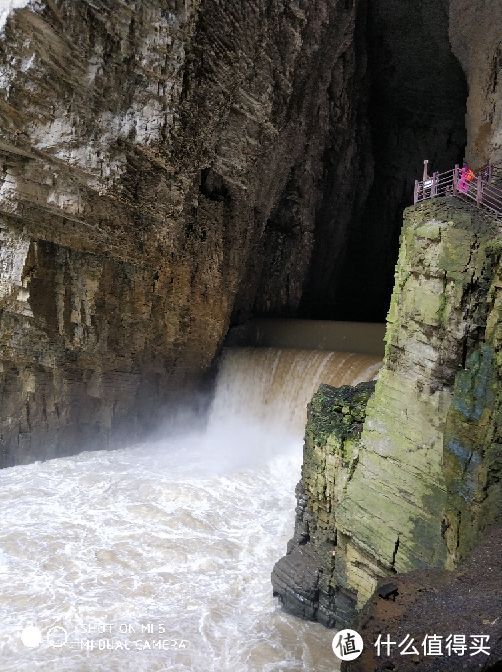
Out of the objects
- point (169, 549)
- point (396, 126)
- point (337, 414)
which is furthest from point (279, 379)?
point (396, 126)

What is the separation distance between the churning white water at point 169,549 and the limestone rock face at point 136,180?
1907 millimetres

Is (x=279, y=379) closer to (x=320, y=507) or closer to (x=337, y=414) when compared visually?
(x=337, y=414)

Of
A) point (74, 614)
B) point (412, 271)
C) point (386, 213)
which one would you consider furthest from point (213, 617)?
point (386, 213)

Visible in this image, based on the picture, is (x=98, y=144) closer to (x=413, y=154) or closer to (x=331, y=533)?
(x=331, y=533)

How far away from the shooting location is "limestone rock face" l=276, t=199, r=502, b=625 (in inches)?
187

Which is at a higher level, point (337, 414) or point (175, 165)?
point (175, 165)

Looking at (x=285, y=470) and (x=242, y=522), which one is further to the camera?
(x=285, y=470)

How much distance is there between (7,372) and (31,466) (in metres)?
2.24

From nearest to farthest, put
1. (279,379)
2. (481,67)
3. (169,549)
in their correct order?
(169,549) < (481,67) < (279,379)

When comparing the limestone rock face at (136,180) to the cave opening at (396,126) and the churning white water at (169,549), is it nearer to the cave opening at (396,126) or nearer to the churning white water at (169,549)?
the churning white water at (169,549)

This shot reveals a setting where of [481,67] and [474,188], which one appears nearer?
[474,188]

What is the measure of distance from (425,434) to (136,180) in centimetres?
690

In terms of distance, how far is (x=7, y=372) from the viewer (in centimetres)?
1116

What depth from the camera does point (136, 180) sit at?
30.5ft
